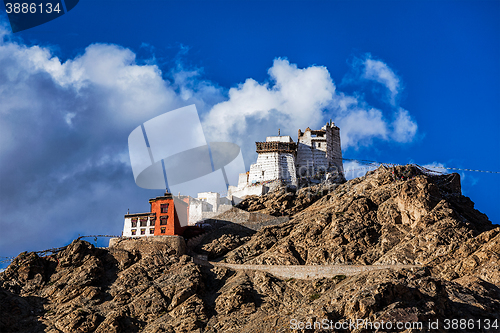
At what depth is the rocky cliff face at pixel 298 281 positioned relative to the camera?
1721 inches

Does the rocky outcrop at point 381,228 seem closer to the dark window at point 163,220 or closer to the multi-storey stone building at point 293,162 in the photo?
the dark window at point 163,220

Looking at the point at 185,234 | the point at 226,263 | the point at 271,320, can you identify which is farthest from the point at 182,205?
the point at 271,320

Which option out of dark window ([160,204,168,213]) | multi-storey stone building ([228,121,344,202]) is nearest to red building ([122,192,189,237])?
dark window ([160,204,168,213])

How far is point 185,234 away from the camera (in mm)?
73438

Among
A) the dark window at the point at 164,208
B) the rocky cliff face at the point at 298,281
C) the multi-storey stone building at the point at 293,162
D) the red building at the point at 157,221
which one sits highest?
the multi-storey stone building at the point at 293,162

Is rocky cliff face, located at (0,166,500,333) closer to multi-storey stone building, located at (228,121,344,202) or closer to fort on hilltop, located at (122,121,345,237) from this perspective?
fort on hilltop, located at (122,121,345,237)

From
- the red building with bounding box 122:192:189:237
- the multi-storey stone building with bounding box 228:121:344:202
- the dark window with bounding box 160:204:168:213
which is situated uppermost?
the multi-storey stone building with bounding box 228:121:344:202

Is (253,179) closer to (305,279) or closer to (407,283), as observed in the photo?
(305,279)

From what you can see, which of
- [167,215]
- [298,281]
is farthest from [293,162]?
[298,281]

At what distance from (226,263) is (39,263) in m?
25.3

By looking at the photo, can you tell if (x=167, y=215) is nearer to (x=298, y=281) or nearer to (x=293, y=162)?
(x=298, y=281)

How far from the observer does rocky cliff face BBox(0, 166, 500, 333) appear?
4372cm

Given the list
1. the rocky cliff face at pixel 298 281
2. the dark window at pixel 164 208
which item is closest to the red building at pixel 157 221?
the dark window at pixel 164 208

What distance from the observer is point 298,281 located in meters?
57.2
